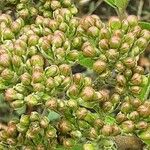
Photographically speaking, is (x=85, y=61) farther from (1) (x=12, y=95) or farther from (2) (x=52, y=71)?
(1) (x=12, y=95)

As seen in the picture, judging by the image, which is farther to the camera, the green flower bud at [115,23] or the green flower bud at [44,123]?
the green flower bud at [115,23]

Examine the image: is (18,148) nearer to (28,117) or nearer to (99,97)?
(28,117)

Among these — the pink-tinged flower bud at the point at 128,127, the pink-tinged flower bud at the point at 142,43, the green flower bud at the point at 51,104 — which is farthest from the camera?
the pink-tinged flower bud at the point at 142,43

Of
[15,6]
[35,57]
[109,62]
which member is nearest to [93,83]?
[109,62]

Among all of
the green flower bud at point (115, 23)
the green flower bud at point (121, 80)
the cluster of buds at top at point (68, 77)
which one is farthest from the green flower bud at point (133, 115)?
the green flower bud at point (115, 23)

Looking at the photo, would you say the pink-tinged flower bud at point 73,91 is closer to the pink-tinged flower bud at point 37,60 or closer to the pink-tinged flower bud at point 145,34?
the pink-tinged flower bud at point 37,60

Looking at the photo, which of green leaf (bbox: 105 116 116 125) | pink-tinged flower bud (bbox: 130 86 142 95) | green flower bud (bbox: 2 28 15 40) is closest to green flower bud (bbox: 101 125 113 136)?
green leaf (bbox: 105 116 116 125)

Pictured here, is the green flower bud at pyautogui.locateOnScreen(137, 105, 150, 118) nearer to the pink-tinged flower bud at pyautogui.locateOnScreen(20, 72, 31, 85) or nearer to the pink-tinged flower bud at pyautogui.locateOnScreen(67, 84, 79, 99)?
the pink-tinged flower bud at pyautogui.locateOnScreen(67, 84, 79, 99)
